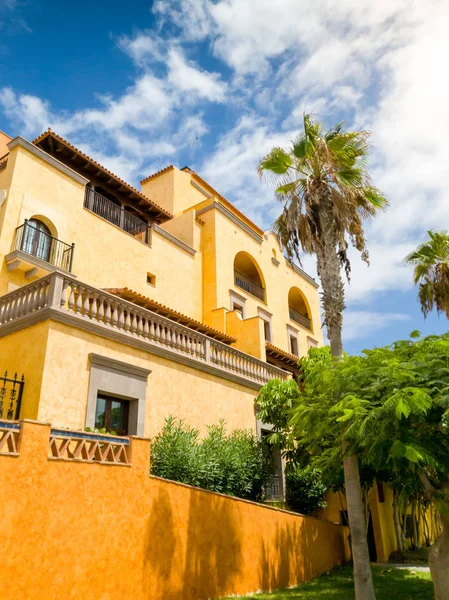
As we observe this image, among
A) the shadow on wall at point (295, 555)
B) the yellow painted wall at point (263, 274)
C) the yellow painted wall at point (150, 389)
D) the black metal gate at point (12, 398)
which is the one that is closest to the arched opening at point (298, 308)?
the yellow painted wall at point (263, 274)

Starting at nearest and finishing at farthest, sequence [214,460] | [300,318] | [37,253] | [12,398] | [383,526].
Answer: [12,398] → [214,460] → [37,253] → [383,526] → [300,318]

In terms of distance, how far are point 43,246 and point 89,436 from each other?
925 cm

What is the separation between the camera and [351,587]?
468 inches

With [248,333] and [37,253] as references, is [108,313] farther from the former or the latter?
[248,333]

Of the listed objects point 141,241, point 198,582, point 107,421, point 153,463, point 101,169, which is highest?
point 101,169

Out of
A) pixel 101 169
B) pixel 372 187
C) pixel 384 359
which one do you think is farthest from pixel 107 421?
pixel 101 169

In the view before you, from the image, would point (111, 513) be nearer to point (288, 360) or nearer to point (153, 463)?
point (153, 463)

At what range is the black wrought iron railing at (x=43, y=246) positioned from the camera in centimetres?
1527

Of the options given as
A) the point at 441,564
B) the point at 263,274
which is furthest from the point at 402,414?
the point at 263,274

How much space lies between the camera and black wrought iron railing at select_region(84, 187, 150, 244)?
1932cm

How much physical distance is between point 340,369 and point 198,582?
506 centimetres

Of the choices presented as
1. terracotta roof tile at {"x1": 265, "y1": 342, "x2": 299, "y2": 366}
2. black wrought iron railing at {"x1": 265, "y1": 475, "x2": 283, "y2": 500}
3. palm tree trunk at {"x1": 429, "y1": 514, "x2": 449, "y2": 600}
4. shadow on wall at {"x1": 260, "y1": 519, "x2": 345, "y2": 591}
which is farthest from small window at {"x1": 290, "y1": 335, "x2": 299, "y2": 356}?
palm tree trunk at {"x1": 429, "y1": 514, "x2": 449, "y2": 600}

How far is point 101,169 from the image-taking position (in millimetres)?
19719

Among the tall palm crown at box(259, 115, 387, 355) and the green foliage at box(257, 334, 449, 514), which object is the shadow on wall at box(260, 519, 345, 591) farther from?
the tall palm crown at box(259, 115, 387, 355)
